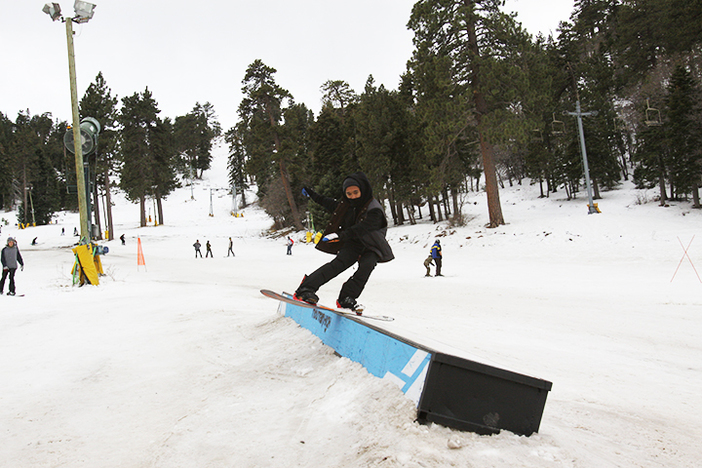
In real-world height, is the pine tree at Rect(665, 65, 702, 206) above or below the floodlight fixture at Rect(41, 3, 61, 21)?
below

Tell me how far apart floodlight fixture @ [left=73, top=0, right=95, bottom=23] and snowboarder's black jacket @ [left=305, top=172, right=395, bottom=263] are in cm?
1278

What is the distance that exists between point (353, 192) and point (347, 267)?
90 centimetres

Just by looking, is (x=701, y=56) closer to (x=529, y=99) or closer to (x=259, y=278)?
(x=529, y=99)

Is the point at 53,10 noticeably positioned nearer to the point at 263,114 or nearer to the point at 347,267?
the point at 347,267

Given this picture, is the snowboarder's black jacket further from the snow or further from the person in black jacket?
the snow

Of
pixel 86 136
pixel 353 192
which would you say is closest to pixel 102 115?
pixel 86 136

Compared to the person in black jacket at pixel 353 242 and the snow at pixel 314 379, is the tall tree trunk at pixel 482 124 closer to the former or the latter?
the snow at pixel 314 379

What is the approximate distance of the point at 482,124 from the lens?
23.8 meters

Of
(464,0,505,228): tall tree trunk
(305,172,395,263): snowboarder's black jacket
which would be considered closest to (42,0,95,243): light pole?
(305,172,395,263): snowboarder's black jacket

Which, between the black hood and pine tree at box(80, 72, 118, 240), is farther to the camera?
pine tree at box(80, 72, 118, 240)

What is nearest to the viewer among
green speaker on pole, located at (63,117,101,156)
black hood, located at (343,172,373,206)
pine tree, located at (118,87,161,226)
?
black hood, located at (343,172,373,206)

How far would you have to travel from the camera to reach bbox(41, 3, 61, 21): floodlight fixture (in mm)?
13141

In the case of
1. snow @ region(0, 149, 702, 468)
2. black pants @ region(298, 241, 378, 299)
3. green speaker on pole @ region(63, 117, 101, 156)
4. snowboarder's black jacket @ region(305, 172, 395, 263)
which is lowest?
snow @ region(0, 149, 702, 468)

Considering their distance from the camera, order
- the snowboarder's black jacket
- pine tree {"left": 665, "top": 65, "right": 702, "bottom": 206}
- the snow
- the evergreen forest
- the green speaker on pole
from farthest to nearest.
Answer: pine tree {"left": 665, "top": 65, "right": 702, "bottom": 206} < the evergreen forest < the green speaker on pole < the snowboarder's black jacket < the snow
